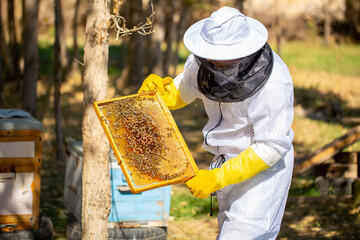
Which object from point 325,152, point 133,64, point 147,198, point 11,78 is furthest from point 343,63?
point 147,198

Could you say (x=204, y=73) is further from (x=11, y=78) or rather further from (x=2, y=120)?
(x=11, y=78)

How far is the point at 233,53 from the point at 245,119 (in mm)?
439

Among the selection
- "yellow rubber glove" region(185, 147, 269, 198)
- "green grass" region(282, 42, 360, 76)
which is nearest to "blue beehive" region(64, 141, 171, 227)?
"yellow rubber glove" region(185, 147, 269, 198)

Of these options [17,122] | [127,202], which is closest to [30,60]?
[17,122]

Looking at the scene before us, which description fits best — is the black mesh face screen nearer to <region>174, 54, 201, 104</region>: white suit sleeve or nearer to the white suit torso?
the white suit torso

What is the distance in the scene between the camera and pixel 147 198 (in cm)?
409

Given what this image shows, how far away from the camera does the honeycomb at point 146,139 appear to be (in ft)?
8.56

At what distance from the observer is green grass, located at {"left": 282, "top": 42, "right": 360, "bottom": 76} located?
16.4 m

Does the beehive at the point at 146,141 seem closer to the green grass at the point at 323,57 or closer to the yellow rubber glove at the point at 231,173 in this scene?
the yellow rubber glove at the point at 231,173

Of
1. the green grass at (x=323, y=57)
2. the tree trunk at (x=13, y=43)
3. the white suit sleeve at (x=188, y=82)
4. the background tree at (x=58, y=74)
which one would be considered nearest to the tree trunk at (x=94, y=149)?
the white suit sleeve at (x=188, y=82)

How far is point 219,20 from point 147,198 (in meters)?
2.07

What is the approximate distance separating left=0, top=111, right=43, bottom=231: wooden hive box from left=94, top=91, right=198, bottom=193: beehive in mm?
1413

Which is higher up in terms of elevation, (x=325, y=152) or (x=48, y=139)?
(x=325, y=152)

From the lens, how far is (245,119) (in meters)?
2.69
